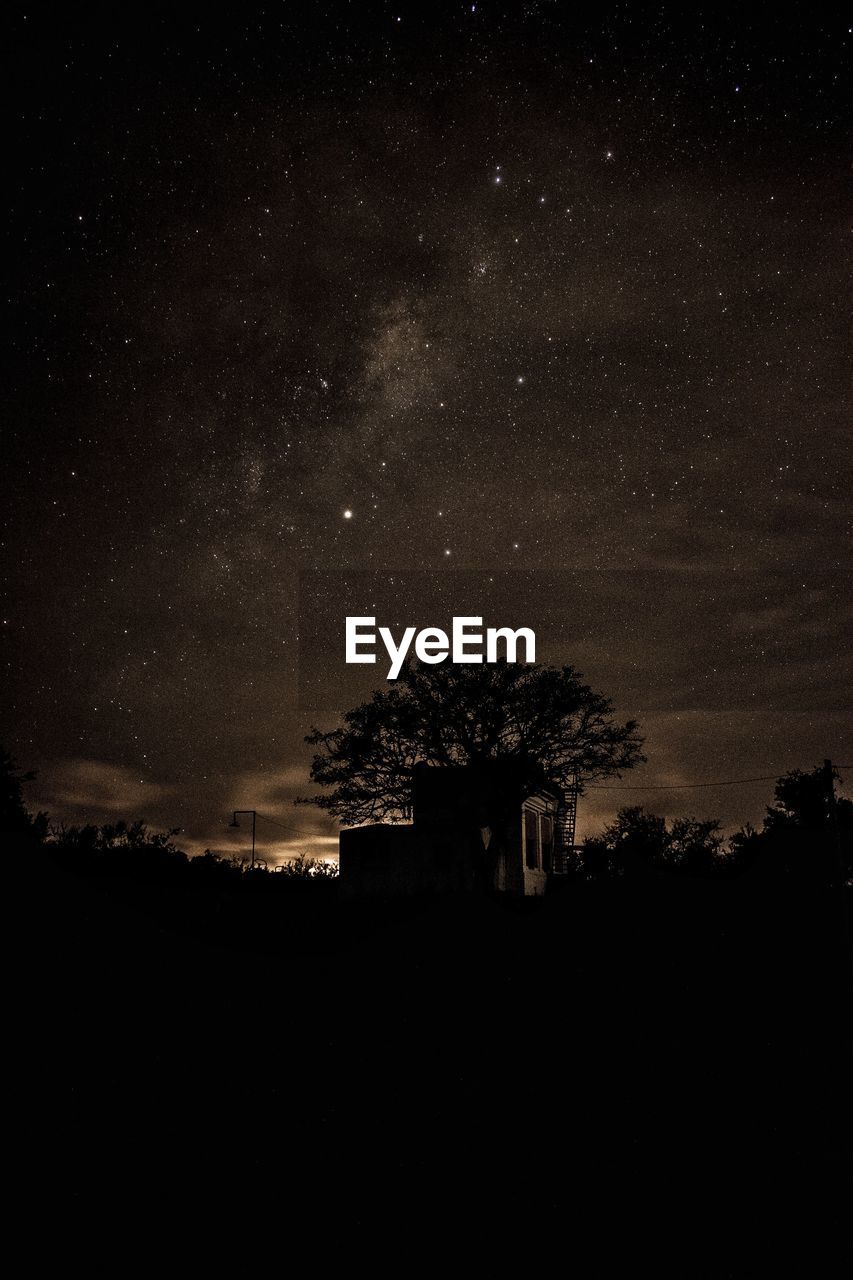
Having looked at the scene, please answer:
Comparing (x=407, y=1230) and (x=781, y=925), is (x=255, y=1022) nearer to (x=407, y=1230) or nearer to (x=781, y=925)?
(x=407, y=1230)

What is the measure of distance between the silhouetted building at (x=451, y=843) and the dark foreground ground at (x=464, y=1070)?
28.9m

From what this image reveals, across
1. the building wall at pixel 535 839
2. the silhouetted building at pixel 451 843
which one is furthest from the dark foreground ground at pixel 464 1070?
the building wall at pixel 535 839

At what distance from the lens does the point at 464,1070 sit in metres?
5.45

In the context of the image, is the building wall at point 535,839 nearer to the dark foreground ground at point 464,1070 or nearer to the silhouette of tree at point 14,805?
the silhouette of tree at point 14,805

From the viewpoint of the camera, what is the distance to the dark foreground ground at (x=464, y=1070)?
14.5 feet

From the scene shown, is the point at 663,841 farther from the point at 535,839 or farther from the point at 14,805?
the point at 14,805

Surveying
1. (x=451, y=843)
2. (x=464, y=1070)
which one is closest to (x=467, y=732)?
(x=451, y=843)

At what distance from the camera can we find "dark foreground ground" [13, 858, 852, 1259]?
4.41m

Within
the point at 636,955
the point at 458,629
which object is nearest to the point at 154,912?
the point at 636,955

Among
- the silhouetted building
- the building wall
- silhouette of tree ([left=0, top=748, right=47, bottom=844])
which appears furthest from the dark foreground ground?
the building wall

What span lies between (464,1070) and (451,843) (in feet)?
109

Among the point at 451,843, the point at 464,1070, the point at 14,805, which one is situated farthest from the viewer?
the point at 451,843

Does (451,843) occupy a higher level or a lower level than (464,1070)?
higher

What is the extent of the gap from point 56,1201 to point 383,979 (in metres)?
2.02
